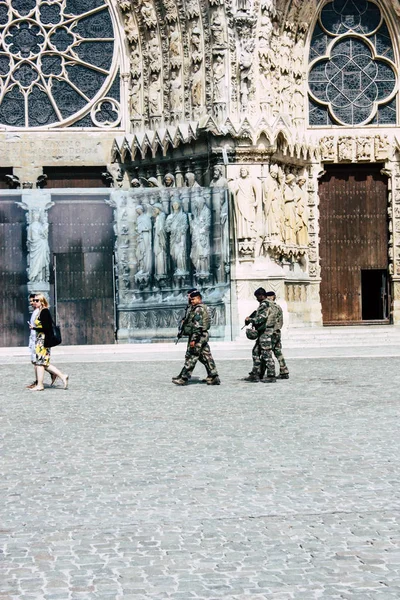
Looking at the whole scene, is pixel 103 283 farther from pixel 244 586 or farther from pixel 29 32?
pixel 244 586

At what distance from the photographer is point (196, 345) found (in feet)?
49.7

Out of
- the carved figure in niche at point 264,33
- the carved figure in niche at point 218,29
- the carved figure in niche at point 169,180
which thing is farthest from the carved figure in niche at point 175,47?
the carved figure in niche at point 169,180

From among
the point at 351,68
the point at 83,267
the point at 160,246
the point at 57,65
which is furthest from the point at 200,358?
the point at 351,68

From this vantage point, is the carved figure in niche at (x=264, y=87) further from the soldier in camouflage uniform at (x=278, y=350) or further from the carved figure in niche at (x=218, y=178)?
the soldier in camouflage uniform at (x=278, y=350)

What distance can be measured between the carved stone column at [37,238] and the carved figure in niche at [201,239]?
3.19m

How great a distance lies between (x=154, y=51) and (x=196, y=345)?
13559 millimetres

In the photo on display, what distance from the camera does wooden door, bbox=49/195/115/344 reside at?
2450cm

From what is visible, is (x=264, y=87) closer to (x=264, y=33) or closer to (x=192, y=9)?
(x=264, y=33)

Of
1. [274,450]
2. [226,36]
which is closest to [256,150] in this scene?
[226,36]

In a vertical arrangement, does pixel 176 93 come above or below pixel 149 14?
below

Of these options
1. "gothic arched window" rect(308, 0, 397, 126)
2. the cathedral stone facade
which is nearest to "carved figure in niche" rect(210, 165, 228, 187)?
the cathedral stone facade

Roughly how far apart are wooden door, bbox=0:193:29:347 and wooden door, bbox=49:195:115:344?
0.68 meters

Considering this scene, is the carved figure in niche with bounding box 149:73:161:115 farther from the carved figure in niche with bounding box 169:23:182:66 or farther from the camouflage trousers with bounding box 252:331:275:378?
the camouflage trousers with bounding box 252:331:275:378

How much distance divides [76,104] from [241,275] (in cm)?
675
